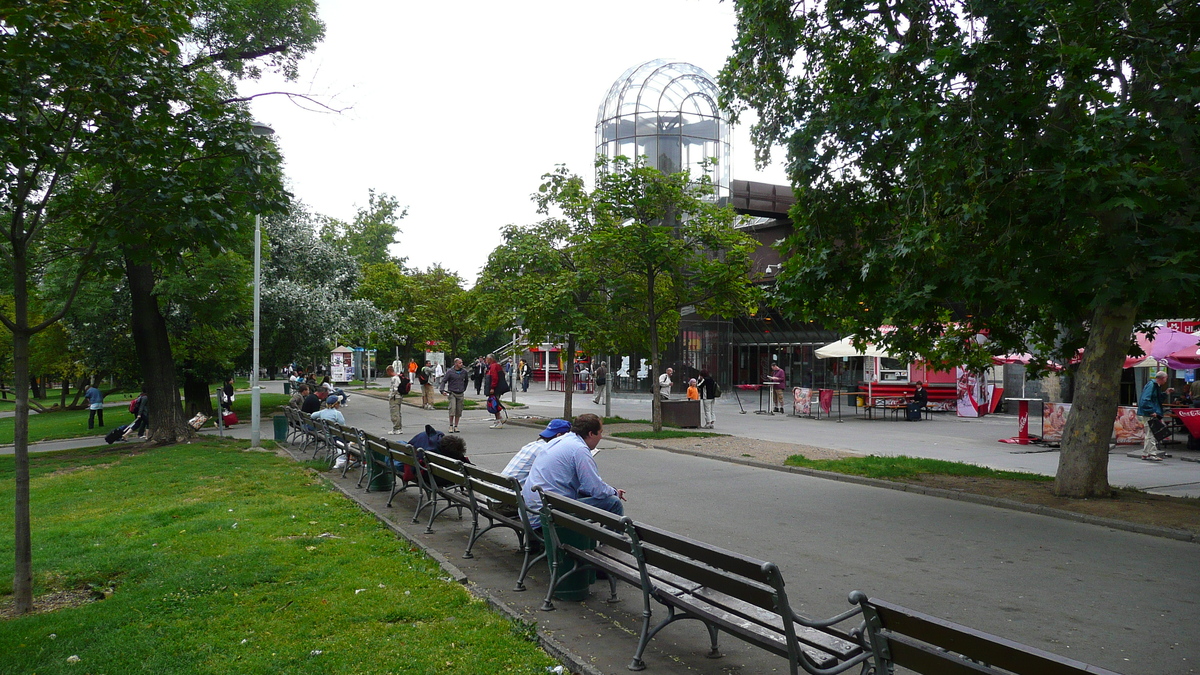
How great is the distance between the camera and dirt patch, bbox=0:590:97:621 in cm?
567

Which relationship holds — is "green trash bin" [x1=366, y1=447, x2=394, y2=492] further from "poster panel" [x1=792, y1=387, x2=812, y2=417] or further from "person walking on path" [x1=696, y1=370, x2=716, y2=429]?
"poster panel" [x1=792, y1=387, x2=812, y2=417]

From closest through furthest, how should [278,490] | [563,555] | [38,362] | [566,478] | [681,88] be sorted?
[563,555]
[566,478]
[278,490]
[38,362]
[681,88]

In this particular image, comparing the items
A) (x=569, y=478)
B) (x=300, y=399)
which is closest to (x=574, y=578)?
(x=569, y=478)

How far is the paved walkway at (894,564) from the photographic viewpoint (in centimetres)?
506

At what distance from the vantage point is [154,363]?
18750 millimetres

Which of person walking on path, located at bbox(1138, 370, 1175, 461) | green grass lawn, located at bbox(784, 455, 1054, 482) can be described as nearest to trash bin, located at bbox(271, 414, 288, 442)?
green grass lawn, located at bbox(784, 455, 1054, 482)

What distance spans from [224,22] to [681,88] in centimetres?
1946

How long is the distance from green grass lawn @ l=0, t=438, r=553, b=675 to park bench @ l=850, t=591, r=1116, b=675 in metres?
1.99

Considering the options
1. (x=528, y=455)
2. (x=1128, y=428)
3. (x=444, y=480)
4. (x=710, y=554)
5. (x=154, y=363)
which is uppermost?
(x=154, y=363)

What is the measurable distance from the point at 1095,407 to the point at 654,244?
33.8 ft

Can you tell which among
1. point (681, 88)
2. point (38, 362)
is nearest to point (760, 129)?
point (681, 88)

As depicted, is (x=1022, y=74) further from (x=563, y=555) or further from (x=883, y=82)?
(x=563, y=555)

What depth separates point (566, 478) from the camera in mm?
6438

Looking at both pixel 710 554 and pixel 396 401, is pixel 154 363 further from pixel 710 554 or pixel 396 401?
pixel 710 554
